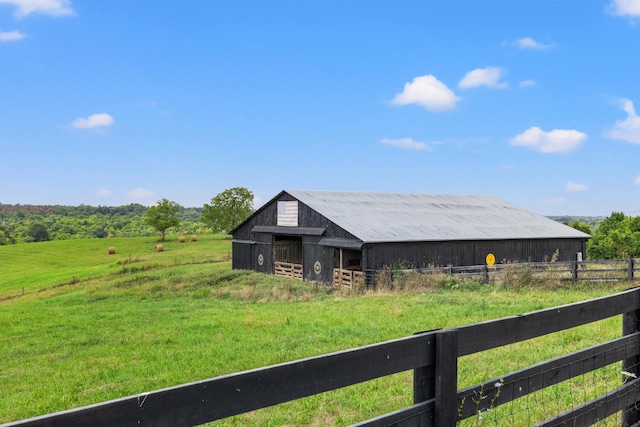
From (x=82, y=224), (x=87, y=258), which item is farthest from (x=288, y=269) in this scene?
(x=82, y=224)

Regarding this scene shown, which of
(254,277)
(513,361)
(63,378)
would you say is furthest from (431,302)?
(254,277)

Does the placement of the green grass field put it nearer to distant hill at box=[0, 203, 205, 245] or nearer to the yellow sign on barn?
the yellow sign on barn

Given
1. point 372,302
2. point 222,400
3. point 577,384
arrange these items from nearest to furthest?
point 222,400
point 577,384
point 372,302

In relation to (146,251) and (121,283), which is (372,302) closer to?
(121,283)

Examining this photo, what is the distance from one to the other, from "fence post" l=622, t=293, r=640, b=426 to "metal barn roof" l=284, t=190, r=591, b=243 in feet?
72.0

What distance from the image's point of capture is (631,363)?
16.3 ft

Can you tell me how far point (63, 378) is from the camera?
9648 millimetres

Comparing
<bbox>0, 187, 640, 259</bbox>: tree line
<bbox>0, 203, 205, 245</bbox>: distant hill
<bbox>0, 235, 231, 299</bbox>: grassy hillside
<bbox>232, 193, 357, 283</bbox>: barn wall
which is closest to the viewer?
<bbox>232, 193, 357, 283</bbox>: barn wall

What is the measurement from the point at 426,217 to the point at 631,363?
29.8 meters

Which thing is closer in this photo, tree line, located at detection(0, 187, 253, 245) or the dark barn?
the dark barn

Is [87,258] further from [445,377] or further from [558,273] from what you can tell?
[445,377]

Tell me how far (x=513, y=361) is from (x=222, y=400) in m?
6.86

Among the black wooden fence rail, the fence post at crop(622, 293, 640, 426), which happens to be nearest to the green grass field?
the fence post at crop(622, 293, 640, 426)

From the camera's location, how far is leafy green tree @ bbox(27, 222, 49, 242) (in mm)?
108125
